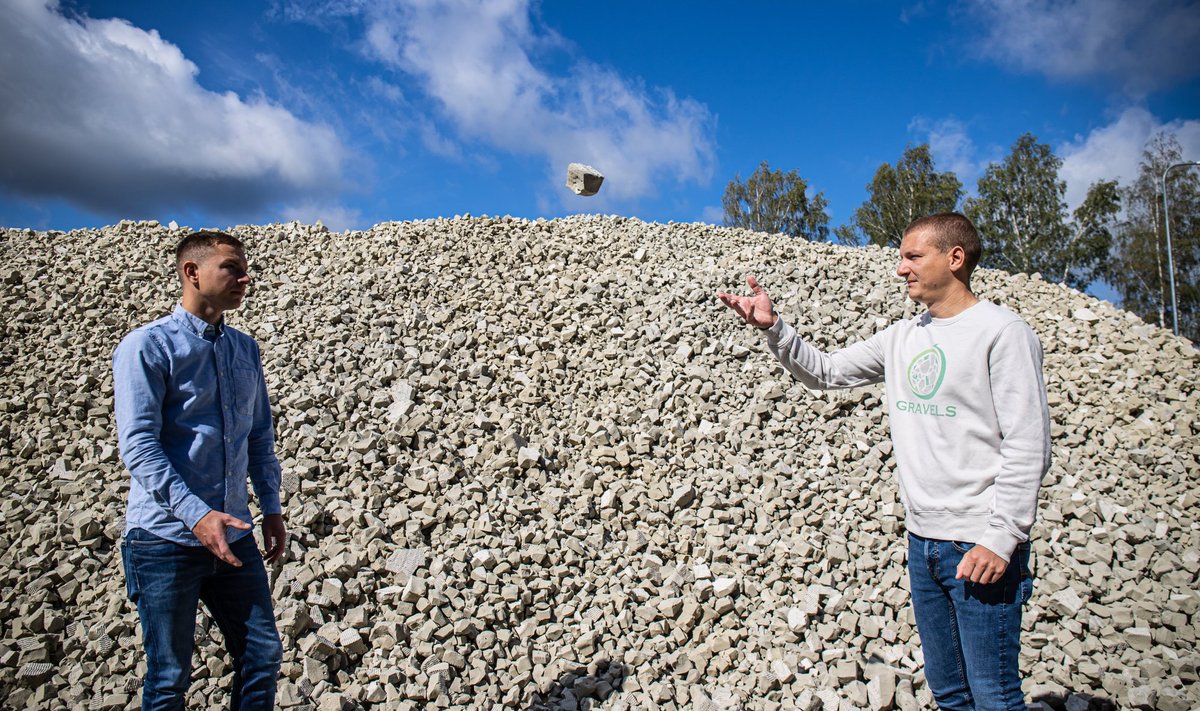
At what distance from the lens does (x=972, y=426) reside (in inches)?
90.2

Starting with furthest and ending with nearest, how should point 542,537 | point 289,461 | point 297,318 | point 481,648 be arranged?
point 297,318 → point 289,461 → point 542,537 → point 481,648

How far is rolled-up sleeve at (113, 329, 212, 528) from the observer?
238 cm

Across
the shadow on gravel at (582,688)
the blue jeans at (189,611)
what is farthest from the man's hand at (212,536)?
the shadow on gravel at (582,688)

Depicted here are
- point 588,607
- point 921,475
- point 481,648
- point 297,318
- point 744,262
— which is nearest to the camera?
point 921,475

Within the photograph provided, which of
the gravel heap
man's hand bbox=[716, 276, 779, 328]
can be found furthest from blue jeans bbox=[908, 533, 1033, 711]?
the gravel heap

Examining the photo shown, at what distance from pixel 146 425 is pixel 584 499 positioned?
3697 millimetres

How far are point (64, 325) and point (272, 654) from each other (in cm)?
757

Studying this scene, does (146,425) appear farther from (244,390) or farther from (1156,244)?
(1156,244)

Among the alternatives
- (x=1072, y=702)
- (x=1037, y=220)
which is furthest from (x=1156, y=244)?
(x=1072, y=702)

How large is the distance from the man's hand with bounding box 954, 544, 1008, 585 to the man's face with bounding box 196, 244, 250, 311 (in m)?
2.79

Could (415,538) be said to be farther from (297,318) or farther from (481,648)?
(297,318)

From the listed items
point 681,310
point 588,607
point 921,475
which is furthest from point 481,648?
point 681,310

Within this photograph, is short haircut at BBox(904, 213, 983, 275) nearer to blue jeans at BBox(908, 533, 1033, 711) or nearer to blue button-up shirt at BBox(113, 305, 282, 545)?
blue jeans at BBox(908, 533, 1033, 711)

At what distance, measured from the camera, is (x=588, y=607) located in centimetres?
481
